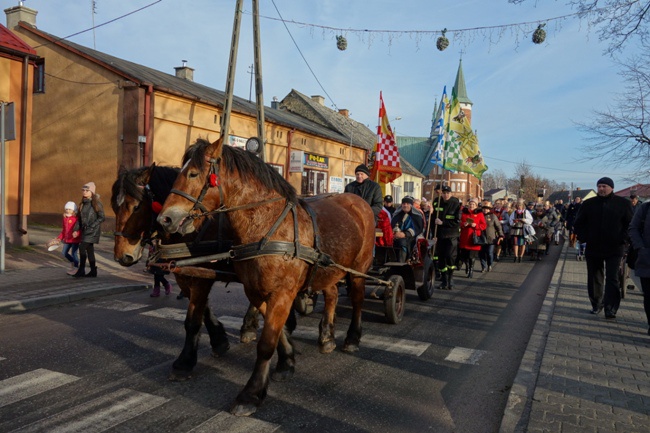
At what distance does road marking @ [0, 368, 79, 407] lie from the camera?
3904 millimetres

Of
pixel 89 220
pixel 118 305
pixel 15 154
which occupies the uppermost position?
pixel 15 154

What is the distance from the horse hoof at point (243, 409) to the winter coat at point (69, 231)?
733 cm

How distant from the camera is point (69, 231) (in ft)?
32.0

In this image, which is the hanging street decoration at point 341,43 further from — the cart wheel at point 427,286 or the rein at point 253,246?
the rein at point 253,246

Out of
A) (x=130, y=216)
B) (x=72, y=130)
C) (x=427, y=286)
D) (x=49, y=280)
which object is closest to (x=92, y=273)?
(x=49, y=280)

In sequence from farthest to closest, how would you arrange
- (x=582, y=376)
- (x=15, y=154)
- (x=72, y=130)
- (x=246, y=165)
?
(x=72, y=130) → (x=15, y=154) → (x=582, y=376) → (x=246, y=165)

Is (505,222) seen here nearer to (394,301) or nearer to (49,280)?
(394,301)

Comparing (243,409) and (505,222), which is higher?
(505,222)

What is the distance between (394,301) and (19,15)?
62.6ft

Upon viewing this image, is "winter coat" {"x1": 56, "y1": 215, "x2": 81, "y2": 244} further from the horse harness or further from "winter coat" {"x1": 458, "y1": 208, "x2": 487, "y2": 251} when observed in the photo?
"winter coat" {"x1": 458, "y1": 208, "x2": 487, "y2": 251}

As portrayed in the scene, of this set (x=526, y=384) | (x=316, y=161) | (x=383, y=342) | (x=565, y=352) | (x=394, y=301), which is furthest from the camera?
(x=316, y=161)

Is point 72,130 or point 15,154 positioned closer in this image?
point 15,154

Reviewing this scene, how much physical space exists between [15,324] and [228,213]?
4193 millimetres

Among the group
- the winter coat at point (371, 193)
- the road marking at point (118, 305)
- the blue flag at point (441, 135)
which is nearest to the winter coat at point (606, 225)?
the winter coat at point (371, 193)
